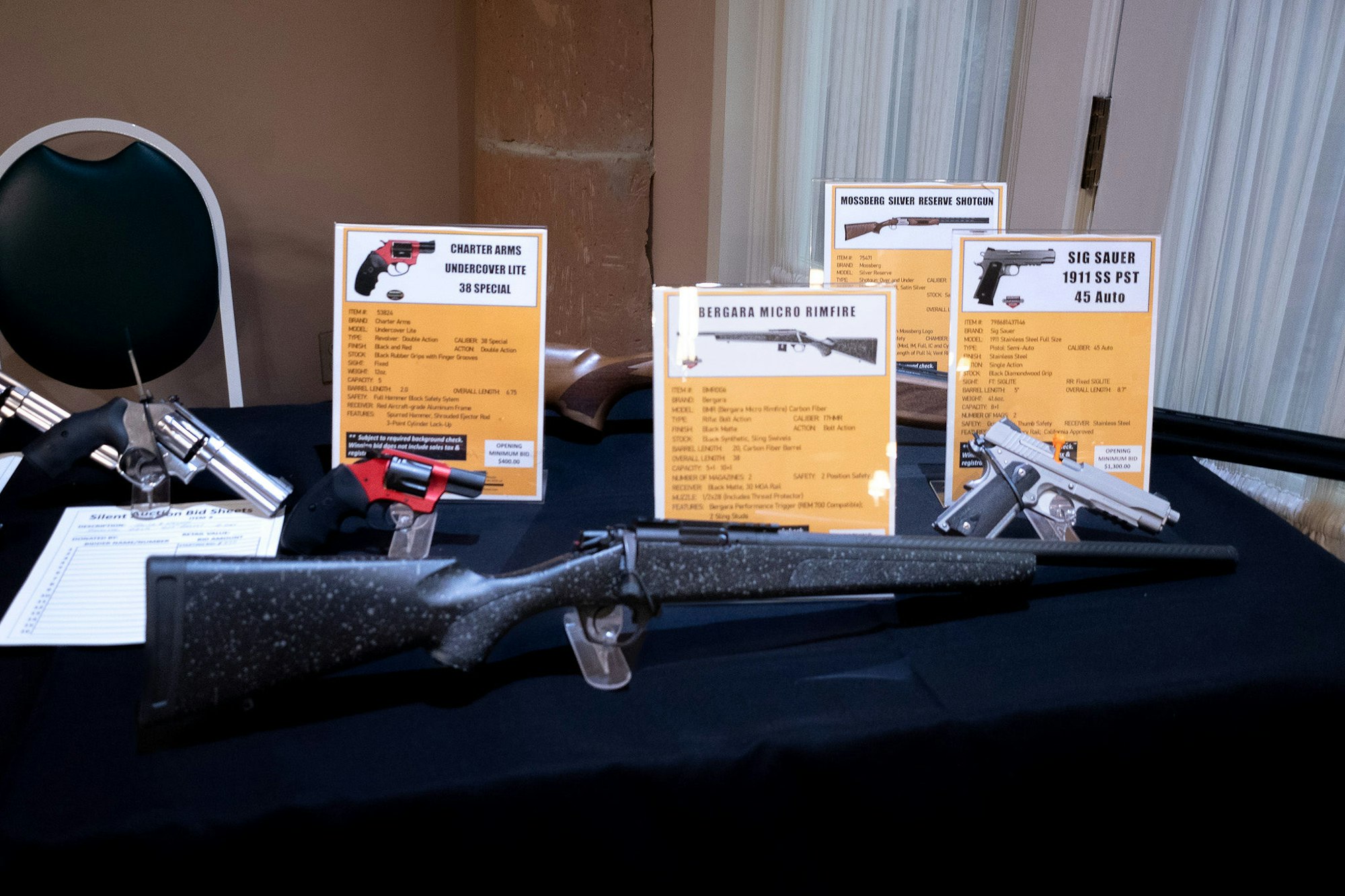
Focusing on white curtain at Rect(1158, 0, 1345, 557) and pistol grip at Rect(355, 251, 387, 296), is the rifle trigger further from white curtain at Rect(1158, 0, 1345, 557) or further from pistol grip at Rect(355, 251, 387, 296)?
white curtain at Rect(1158, 0, 1345, 557)

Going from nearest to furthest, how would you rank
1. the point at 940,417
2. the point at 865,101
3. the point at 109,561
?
the point at 109,561, the point at 940,417, the point at 865,101

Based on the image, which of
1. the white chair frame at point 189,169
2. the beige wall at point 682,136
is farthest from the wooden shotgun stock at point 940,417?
the beige wall at point 682,136

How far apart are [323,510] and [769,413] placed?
0.46 meters

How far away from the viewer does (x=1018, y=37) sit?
154 centimetres

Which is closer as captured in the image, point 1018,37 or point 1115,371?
point 1115,371

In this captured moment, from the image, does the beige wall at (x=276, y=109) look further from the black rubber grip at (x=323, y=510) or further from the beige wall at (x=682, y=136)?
the black rubber grip at (x=323, y=510)

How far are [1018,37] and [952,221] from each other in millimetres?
559

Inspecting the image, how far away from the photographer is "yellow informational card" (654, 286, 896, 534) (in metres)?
0.89

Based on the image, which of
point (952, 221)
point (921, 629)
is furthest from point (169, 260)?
point (921, 629)

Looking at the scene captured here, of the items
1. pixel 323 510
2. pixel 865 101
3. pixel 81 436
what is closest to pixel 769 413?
pixel 323 510

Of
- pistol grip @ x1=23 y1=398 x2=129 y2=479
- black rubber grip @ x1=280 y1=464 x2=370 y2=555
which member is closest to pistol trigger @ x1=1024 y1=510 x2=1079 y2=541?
black rubber grip @ x1=280 y1=464 x2=370 y2=555

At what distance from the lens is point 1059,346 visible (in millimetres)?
1004

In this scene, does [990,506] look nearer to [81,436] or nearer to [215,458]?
[215,458]

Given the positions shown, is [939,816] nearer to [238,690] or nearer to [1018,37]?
Result: [238,690]
